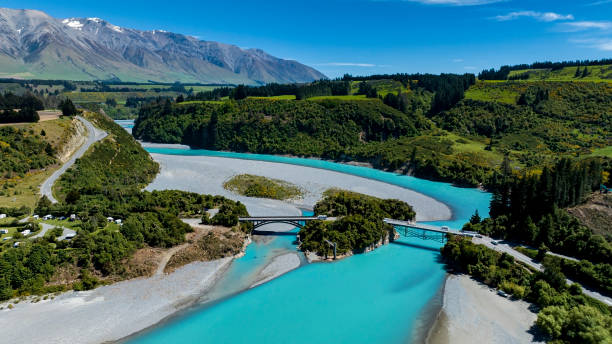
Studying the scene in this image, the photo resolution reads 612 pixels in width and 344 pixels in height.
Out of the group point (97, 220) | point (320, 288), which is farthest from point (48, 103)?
point (320, 288)

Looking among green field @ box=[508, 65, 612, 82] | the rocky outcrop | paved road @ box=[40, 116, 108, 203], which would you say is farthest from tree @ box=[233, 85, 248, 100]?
green field @ box=[508, 65, 612, 82]

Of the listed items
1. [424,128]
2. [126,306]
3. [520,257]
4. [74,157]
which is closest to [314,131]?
[424,128]

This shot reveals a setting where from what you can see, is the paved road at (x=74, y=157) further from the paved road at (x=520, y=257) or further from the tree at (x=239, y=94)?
the tree at (x=239, y=94)

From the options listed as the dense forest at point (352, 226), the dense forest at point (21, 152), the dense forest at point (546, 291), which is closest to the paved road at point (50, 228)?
the dense forest at point (21, 152)

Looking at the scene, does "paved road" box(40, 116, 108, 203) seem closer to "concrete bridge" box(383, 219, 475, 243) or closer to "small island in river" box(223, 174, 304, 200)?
"small island in river" box(223, 174, 304, 200)

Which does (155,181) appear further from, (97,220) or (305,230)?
(305,230)

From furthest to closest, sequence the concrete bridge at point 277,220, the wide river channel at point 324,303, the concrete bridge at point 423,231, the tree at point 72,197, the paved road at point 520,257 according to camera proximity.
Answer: the concrete bridge at point 277,220, the tree at point 72,197, the concrete bridge at point 423,231, the paved road at point 520,257, the wide river channel at point 324,303
